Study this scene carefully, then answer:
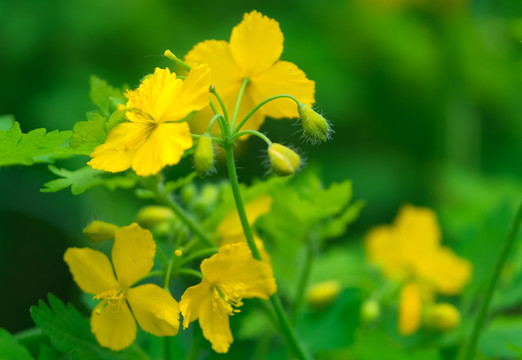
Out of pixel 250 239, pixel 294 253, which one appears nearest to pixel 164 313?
pixel 250 239

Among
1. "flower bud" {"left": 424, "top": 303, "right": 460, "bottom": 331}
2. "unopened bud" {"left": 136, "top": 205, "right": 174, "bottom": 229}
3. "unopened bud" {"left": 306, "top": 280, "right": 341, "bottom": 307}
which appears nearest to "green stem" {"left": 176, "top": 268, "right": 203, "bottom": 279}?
"unopened bud" {"left": 136, "top": 205, "right": 174, "bottom": 229}

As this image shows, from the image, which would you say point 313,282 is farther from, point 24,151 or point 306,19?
point 306,19

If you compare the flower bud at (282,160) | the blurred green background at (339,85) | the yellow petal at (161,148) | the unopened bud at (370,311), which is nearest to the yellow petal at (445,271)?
the unopened bud at (370,311)

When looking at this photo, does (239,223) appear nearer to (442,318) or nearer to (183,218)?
(183,218)

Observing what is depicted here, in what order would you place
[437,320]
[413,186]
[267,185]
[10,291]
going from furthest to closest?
1. [413,186]
2. [10,291]
3. [437,320]
4. [267,185]

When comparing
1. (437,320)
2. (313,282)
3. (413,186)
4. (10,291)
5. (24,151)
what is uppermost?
(24,151)
